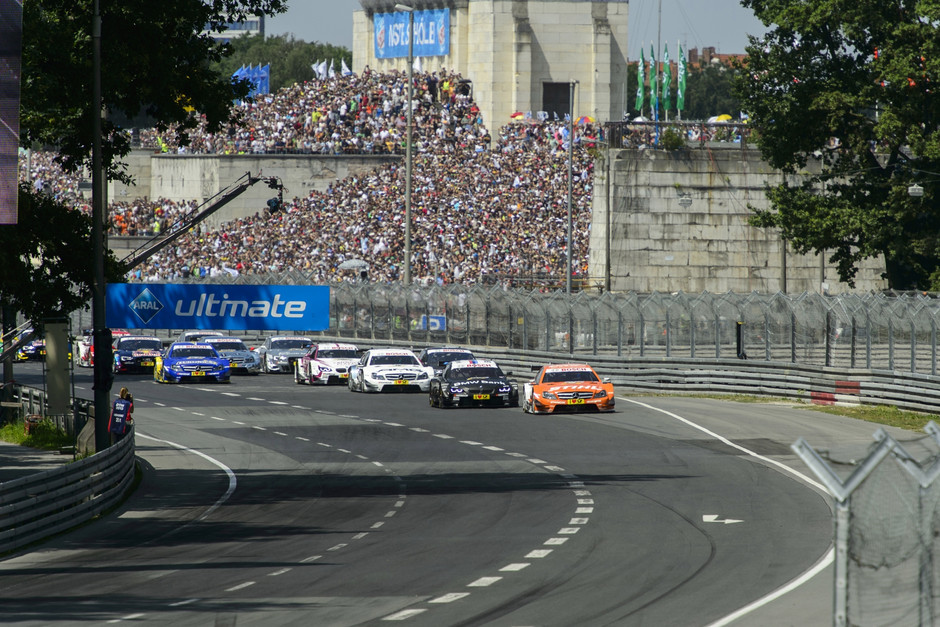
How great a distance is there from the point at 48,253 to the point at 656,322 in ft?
70.1

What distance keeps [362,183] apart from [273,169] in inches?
507

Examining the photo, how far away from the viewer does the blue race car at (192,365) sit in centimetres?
4653

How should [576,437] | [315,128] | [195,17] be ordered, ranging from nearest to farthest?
[195,17] < [576,437] < [315,128]

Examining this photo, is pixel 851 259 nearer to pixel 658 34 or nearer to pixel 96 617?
pixel 96 617

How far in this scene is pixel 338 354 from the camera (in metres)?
46.6

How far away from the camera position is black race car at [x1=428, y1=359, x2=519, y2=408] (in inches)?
1459

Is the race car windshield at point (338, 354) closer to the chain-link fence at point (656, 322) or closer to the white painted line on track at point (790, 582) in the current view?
the chain-link fence at point (656, 322)

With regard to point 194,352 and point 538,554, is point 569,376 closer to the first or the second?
point 194,352

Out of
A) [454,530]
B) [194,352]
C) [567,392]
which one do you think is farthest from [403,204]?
[454,530]

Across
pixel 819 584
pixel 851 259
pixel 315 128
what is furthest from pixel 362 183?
pixel 819 584

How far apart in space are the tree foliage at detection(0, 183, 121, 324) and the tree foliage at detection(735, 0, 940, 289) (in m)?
29.7

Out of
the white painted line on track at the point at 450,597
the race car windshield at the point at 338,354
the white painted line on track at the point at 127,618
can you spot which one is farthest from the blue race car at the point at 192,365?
the white painted line on track at the point at 127,618

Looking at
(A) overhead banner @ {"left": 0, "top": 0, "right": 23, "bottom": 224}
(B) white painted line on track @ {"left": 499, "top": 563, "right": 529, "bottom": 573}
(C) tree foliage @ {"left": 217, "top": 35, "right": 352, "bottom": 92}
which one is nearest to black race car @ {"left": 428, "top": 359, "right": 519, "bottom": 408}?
(A) overhead banner @ {"left": 0, "top": 0, "right": 23, "bottom": 224}

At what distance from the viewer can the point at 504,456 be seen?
26484mm
